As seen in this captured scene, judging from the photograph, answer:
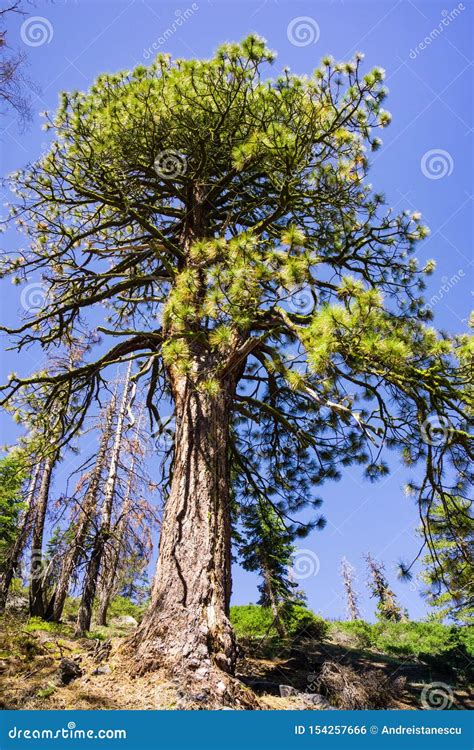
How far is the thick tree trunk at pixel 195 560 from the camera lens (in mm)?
3396


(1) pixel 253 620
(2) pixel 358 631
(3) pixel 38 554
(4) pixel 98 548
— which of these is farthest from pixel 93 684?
(2) pixel 358 631

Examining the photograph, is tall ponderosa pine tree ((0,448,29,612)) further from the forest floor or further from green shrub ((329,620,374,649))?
green shrub ((329,620,374,649))

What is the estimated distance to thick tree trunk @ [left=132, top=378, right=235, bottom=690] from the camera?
3.40 metres

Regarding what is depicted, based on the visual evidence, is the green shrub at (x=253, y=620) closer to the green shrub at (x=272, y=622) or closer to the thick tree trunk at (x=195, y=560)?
the green shrub at (x=272, y=622)

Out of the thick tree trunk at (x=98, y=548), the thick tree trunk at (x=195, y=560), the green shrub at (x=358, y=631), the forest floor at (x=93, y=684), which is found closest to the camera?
the forest floor at (x=93, y=684)

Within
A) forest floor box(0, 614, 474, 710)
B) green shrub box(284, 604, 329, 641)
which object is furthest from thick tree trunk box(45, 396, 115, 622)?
green shrub box(284, 604, 329, 641)

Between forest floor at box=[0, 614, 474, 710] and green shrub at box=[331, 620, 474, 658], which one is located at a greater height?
forest floor at box=[0, 614, 474, 710]

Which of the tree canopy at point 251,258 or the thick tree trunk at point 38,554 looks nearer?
the tree canopy at point 251,258

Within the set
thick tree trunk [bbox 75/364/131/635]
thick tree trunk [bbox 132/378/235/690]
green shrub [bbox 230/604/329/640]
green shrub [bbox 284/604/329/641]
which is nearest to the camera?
thick tree trunk [bbox 132/378/235/690]

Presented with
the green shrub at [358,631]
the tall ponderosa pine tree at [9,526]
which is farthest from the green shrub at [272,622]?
the tall ponderosa pine tree at [9,526]

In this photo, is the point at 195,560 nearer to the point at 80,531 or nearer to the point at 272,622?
the point at 80,531

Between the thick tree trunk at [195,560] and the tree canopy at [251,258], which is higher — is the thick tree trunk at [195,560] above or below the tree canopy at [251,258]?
below

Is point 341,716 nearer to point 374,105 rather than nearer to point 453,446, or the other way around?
point 453,446

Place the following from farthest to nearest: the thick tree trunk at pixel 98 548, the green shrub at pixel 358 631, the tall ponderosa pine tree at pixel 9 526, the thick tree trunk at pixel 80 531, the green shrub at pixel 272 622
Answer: the green shrub at pixel 358 631 → the green shrub at pixel 272 622 → the tall ponderosa pine tree at pixel 9 526 → the thick tree trunk at pixel 98 548 → the thick tree trunk at pixel 80 531
